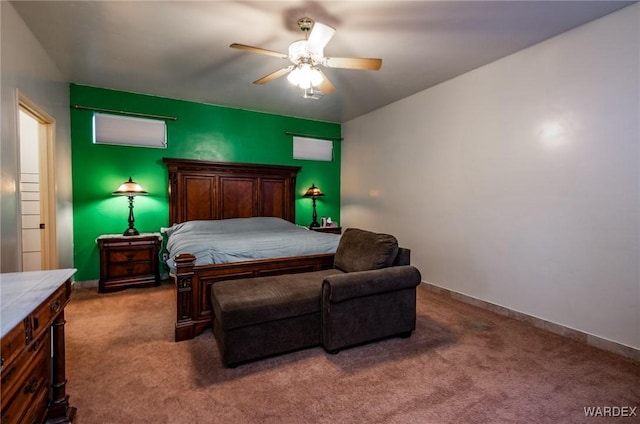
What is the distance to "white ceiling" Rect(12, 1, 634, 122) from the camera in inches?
94.4

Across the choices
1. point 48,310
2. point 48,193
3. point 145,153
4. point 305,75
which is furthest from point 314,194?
point 48,310

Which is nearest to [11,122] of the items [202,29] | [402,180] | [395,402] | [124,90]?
[202,29]

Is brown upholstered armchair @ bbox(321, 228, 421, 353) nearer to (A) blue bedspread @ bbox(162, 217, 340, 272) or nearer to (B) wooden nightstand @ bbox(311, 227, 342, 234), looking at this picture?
(A) blue bedspread @ bbox(162, 217, 340, 272)

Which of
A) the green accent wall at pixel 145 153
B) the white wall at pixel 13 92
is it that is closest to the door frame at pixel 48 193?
the white wall at pixel 13 92

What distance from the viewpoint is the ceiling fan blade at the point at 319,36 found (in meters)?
2.12

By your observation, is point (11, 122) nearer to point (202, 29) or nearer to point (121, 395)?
point (202, 29)

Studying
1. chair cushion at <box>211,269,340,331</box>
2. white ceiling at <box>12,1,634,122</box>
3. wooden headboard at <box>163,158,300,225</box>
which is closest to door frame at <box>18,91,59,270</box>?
white ceiling at <box>12,1,634,122</box>

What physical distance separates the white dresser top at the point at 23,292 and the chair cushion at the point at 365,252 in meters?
2.14

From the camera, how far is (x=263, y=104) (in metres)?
4.86

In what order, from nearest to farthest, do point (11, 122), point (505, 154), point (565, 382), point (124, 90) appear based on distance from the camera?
point (565, 382)
point (11, 122)
point (505, 154)
point (124, 90)

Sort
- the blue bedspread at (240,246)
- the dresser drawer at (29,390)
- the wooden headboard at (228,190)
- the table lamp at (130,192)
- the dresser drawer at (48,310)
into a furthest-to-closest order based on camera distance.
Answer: the wooden headboard at (228,190) → the table lamp at (130,192) → the blue bedspread at (240,246) → the dresser drawer at (48,310) → the dresser drawer at (29,390)

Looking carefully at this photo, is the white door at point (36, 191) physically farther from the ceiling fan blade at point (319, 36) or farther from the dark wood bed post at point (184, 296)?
the ceiling fan blade at point (319, 36)

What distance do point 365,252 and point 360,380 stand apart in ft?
3.66

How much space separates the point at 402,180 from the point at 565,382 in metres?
3.07
